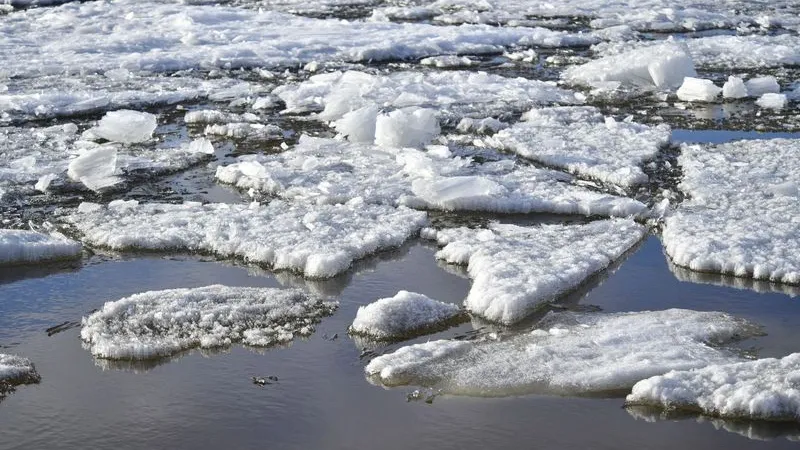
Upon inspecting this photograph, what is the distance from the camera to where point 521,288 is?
569cm

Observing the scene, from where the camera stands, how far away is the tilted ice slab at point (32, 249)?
6406 mm

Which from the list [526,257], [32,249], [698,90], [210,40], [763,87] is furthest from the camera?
[210,40]

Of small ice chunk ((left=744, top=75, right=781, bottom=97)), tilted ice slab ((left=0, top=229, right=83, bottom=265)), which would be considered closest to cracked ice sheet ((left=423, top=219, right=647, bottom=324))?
tilted ice slab ((left=0, top=229, right=83, bottom=265))

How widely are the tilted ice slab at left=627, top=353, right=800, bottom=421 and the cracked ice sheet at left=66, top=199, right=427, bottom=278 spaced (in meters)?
2.17

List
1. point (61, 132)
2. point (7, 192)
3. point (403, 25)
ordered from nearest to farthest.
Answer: point (7, 192) → point (61, 132) → point (403, 25)

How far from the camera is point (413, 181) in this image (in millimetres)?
7484

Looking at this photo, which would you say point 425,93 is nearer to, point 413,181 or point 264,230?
point 413,181

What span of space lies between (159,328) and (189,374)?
0.49 metres

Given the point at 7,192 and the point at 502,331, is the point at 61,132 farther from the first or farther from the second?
the point at 502,331

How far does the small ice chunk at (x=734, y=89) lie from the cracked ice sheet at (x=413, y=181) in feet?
10.8

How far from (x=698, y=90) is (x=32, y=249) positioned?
656 centimetres

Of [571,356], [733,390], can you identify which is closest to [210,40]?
[571,356]

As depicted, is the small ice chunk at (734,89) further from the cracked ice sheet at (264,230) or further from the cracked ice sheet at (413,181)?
the cracked ice sheet at (264,230)

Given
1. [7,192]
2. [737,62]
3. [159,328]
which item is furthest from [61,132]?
[737,62]
